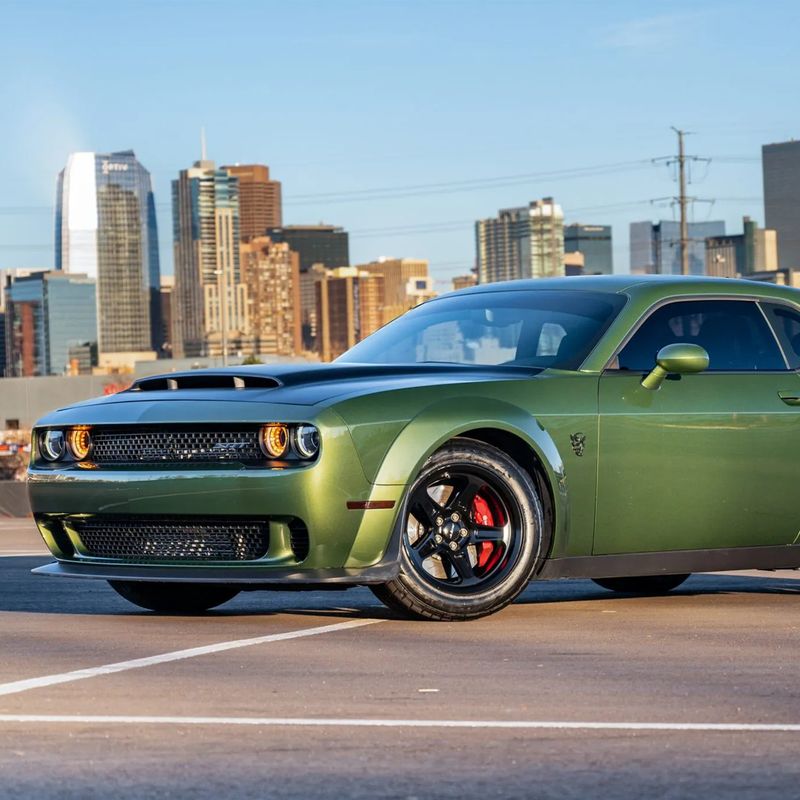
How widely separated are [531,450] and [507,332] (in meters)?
0.91

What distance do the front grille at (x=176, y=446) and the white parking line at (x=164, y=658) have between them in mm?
710

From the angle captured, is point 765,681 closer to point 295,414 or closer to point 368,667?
point 368,667

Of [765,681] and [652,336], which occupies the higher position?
[652,336]

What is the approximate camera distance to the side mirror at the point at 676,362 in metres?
→ 8.50

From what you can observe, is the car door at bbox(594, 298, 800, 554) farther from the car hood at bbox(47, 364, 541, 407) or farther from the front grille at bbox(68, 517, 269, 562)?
the front grille at bbox(68, 517, 269, 562)

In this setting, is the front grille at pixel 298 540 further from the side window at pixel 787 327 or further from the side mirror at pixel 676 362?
the side window at pixel 787 327

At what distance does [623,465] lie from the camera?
8.38 meters

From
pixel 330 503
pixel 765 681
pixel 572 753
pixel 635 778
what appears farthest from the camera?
pixel 330 503

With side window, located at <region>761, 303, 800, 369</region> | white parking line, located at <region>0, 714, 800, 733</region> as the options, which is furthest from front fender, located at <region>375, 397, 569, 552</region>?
white parking line, located at <region>0, 714, 800, 733</region>

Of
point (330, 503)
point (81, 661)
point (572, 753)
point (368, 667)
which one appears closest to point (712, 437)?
point (330, 503)

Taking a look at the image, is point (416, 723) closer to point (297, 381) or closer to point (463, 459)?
point (463, 459)

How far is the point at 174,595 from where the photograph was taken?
29.0 ft

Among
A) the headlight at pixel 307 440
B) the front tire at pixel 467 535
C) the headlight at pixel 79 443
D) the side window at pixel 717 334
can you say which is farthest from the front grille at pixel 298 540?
the side window at pixel 717 334

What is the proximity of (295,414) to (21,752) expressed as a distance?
9.29ft
